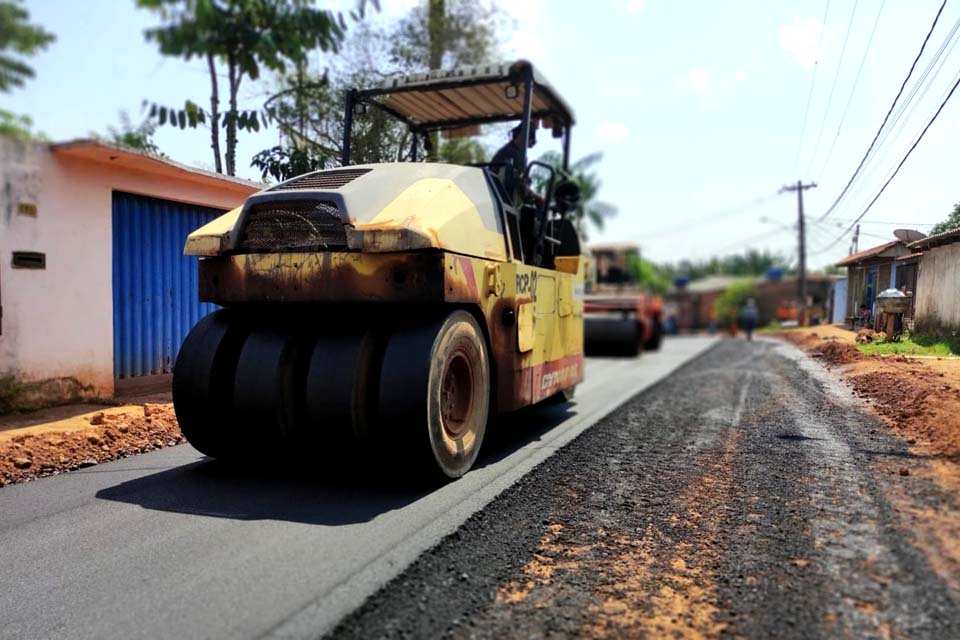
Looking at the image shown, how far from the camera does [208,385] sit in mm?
4281

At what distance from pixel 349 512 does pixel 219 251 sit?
1.88m

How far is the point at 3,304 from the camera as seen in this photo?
18.8 ft

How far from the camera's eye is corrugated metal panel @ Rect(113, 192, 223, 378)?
6.85 meters

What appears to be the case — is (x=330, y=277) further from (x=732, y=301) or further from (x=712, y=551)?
(x=732, y=301)

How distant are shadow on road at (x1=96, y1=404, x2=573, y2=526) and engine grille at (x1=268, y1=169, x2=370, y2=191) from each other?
1.86 meters

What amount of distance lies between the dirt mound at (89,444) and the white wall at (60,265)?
0.94 metres

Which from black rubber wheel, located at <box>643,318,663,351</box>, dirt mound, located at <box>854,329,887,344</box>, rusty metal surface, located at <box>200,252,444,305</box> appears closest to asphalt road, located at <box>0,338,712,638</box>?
Result: rusty metal surface, located at <box>200,252,444,305</box>

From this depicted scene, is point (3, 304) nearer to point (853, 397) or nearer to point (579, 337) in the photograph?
point (579, 337)

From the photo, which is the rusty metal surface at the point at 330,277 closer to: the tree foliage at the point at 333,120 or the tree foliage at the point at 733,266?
the tree foliage at the point at 333,120

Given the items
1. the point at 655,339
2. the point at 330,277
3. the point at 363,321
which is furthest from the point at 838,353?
the point at 655,339

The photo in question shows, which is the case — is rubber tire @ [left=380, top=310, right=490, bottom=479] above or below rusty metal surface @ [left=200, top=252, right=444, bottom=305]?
below

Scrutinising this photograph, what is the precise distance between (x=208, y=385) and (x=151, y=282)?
3.50 meters

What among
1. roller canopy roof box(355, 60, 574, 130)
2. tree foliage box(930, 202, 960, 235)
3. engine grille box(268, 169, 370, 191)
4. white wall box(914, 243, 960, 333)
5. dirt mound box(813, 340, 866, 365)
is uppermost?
roller canopy roof box(355, 60, 574, 130)

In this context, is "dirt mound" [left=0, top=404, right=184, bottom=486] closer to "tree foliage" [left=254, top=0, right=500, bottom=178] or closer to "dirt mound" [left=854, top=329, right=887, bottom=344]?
"tree foliage" [left=254, top=0, right=500, bottom=178]
